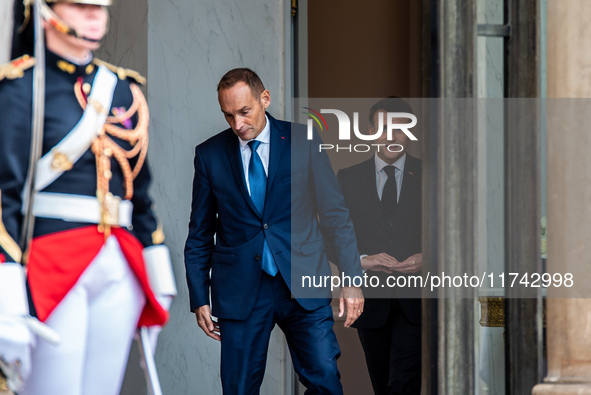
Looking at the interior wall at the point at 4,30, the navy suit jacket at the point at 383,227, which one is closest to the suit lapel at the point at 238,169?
the navy suit jacket at the point at 383,227

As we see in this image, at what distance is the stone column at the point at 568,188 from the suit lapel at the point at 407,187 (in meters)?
1.69

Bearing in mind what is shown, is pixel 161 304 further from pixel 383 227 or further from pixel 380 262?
pixel 383 227

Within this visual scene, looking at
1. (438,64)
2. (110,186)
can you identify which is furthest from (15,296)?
(438,64)

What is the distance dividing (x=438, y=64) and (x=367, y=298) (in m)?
1.89

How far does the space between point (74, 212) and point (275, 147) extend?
180 cm

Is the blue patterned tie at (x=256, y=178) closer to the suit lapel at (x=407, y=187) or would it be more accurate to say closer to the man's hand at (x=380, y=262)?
the man's hand at (x=380, y=262)

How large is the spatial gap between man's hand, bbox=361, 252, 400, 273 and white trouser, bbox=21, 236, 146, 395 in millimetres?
2547

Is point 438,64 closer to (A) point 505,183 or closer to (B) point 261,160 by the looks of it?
(A) point 505,183

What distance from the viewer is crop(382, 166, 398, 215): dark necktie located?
5.42 metres

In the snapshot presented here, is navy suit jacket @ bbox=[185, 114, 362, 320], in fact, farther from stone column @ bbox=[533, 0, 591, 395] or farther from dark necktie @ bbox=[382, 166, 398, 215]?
stone column @ bbox=[533, 0, 591, 395]

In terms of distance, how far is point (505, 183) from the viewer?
12.7ft

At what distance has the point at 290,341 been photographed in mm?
4426

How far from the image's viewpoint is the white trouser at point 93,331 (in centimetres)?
262

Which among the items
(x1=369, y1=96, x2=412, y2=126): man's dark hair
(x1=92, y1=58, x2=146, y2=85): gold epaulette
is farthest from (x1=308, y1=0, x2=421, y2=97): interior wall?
(x1=92, y1=58, x2=146, y2=85): gold epaulette
